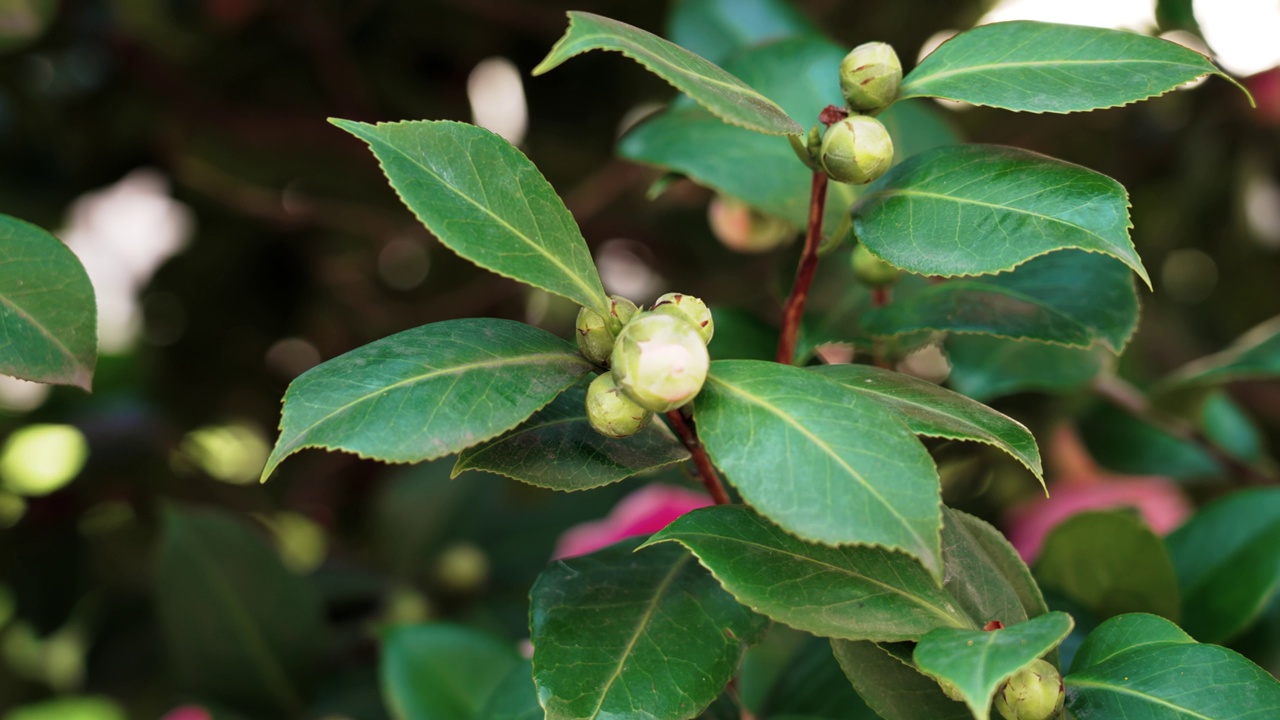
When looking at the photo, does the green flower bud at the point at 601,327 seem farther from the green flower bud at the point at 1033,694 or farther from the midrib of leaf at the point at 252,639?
the midrib of leaf at the point at 252,639

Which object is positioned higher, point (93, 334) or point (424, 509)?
point (93, 334)

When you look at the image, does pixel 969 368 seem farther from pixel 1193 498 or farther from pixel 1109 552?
pixel 1193 498

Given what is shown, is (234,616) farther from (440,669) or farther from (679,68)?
(679,68)

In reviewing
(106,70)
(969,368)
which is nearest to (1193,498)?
(969,368)

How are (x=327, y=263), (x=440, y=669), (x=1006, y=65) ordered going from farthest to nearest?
(x=327, y=263) < (x=440, y=669) < (x=1006, y=65)

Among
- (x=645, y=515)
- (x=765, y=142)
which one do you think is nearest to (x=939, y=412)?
(x=765, y=142)

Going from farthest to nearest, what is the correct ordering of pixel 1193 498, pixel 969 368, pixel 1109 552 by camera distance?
1. pixel 1193 498
2. pixel 969 368
3. pixel 1109 552
